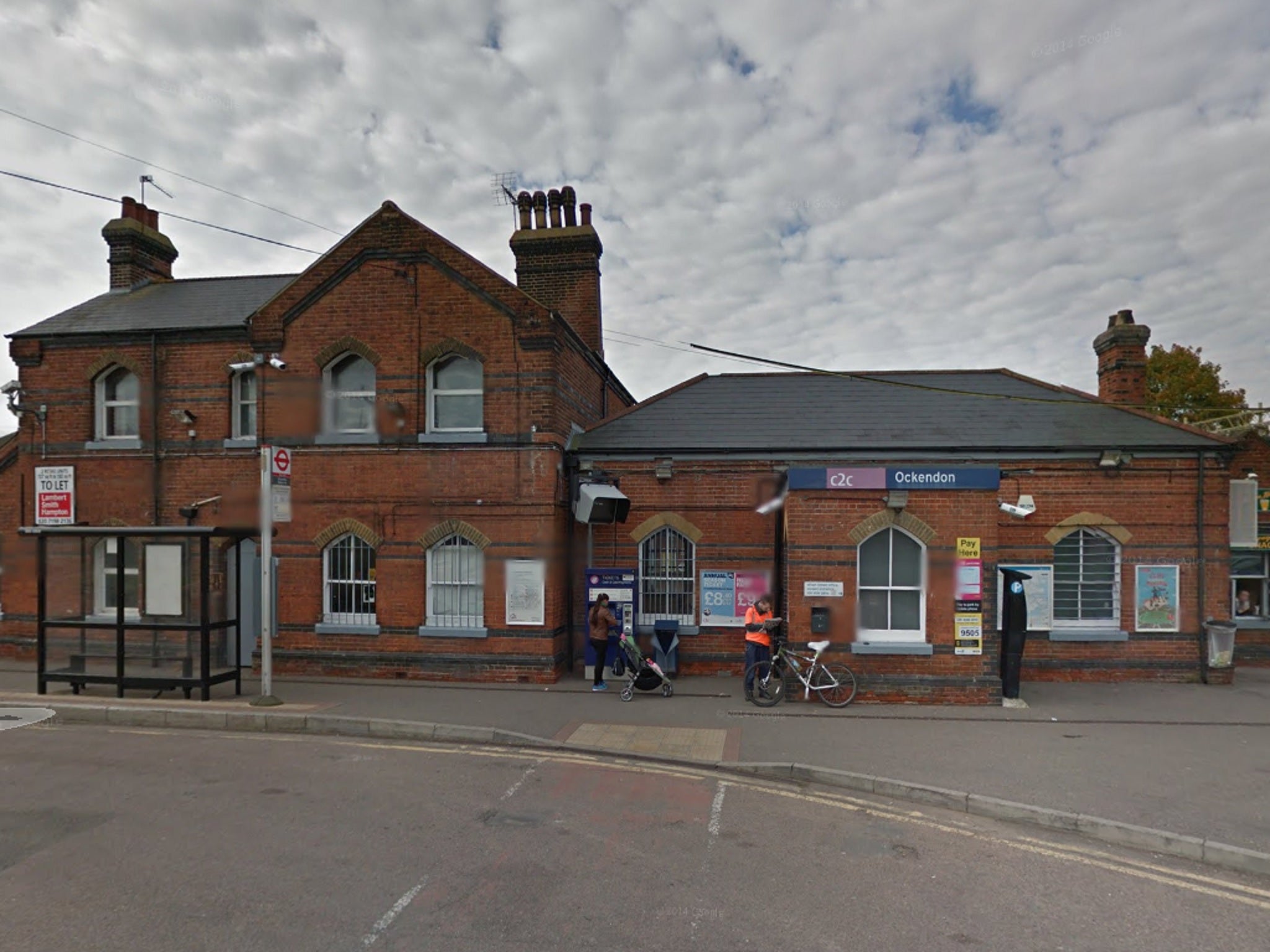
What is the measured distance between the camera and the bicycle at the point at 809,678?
10.7 m

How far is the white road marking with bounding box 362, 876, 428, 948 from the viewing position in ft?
14.7

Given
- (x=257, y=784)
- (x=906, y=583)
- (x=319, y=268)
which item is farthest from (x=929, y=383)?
(x=257, y=784)

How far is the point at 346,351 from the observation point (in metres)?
13.0

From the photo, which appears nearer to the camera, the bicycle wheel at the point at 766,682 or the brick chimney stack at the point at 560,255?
the bicycle wheel at the point at 766,682

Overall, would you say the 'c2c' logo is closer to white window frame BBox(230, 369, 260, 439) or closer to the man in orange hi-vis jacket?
white window frame BBox(230, 369, 260, 439)

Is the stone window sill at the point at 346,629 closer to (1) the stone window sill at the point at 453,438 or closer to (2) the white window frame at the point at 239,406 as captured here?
(1) the stone window sill at the point at 453,438

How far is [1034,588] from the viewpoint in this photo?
43.1 feet

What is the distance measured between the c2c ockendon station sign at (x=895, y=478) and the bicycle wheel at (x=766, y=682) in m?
2.65

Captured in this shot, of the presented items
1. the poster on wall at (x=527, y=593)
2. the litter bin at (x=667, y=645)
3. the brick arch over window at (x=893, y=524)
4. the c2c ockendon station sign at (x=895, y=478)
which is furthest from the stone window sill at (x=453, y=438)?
the brick arch over window at (x=893, y=524)

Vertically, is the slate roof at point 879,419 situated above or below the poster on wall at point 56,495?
above

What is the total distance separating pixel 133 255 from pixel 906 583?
55.0 ft

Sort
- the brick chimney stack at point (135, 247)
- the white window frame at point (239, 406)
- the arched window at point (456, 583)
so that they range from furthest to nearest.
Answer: the brick chimney stack at point (135, 247) < the white window frame at point (239, 406) < the arched window at point (456, 583)

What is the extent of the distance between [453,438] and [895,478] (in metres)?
6.91

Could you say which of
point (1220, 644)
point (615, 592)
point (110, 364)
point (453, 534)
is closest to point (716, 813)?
point (615, 592)
